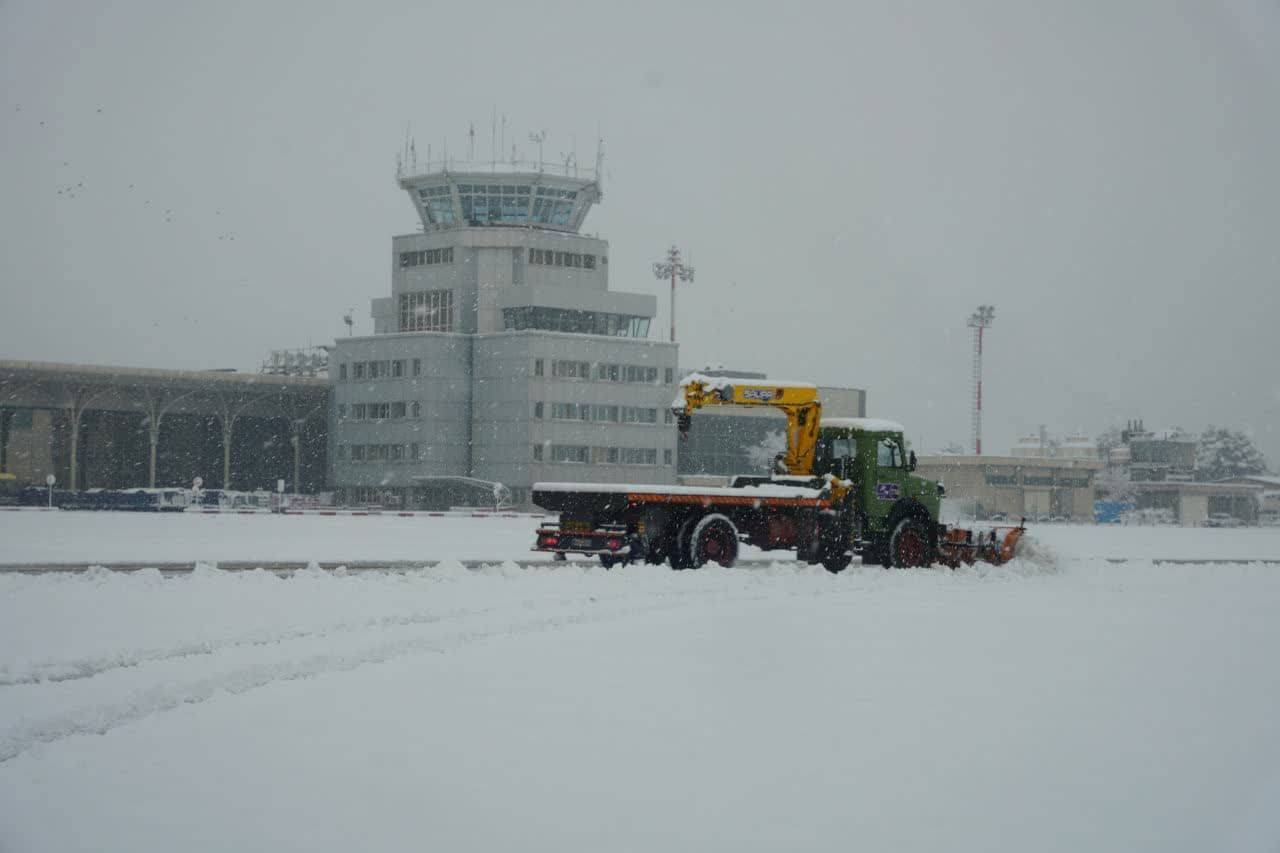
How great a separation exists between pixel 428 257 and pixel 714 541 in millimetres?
78643

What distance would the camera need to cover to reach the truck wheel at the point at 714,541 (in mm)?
29422

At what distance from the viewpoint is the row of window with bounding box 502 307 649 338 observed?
10250cm

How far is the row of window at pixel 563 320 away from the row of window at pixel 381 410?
8.78 meters

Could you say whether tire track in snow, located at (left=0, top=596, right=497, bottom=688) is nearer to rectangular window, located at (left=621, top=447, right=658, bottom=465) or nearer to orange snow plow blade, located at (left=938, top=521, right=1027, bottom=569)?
orange snow plow blade, located at (left=938, top=521, right=1027, bottom=569)

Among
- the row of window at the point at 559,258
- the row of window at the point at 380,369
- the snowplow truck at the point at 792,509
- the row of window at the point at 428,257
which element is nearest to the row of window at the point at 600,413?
the row of window at the point at 380,369

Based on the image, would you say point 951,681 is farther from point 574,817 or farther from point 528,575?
point 528,575

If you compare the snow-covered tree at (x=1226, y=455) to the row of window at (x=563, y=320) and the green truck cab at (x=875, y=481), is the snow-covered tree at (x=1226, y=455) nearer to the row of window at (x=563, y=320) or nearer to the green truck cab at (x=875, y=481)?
the row of window at (x=563, y=320)

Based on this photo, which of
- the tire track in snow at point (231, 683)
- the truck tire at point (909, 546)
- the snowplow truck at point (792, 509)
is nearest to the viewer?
the tire track in snow at point (231, 683)

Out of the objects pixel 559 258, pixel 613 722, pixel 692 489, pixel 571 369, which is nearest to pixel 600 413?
pixel 571 369

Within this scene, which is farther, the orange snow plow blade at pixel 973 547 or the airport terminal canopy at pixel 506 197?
the airport terminal canopy at pixel 506 197

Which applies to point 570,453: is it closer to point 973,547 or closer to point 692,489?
point 973,547

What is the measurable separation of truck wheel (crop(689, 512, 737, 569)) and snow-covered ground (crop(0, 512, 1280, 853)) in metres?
5.46

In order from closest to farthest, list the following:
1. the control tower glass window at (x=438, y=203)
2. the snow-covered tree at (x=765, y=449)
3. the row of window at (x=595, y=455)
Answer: the row of window at (x=595, y=455) < the control tower glass window at (x=438, y=203) < the snow-covered tree at (x=765, y=449)

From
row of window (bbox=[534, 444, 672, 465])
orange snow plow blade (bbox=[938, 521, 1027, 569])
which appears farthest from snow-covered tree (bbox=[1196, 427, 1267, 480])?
orange snow plow blade (bbox=[938, 521, 1027, 569])
